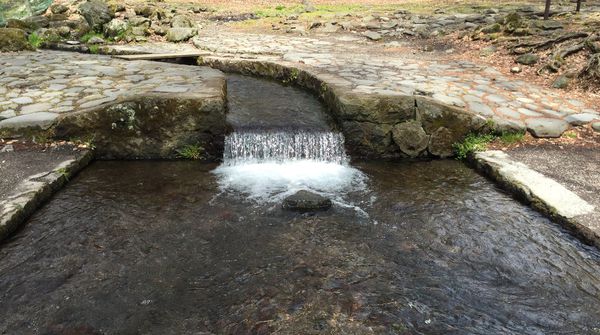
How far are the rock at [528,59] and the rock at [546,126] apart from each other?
2.97 m

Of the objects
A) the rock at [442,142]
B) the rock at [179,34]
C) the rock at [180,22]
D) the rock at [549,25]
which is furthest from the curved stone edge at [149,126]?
the rock at [549,25]

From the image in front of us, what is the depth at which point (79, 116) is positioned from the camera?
5234mm

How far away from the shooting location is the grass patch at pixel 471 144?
5648 millimetres

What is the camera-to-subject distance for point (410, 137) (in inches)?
225

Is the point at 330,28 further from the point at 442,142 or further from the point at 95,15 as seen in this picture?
the point at 442,142

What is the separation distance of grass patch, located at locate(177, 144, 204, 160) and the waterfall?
0.35 metres

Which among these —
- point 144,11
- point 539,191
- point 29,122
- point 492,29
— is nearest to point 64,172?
point 29,122

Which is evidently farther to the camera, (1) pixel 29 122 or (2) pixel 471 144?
(2) pixel 471 144

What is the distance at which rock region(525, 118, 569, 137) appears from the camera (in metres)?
5.73

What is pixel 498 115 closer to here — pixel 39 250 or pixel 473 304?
pixel 473 304

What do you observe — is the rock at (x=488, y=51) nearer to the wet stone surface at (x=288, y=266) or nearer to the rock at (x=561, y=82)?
the rock at (x=561, y=82)

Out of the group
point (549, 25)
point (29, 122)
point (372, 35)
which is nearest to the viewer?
point (29, 122)

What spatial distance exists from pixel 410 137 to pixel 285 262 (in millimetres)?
3061

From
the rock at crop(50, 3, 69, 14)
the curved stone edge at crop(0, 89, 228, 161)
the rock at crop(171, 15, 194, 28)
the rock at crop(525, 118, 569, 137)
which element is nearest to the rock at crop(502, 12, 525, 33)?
the rock at crop(525, 118, 569, 137)
